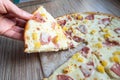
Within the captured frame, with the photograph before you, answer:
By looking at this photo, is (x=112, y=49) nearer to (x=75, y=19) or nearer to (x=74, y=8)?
(x=75, y=19)

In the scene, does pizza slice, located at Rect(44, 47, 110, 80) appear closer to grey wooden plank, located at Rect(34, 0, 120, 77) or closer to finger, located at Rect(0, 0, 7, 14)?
grey wooden plank, located at Rect(34, 0, 120, 77)

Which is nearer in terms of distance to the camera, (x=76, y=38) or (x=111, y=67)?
(x=111, y=67)

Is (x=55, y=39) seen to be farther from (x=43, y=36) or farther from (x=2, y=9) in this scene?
(x=2, y=9)

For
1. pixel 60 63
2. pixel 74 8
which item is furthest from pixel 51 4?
pixel 60 63

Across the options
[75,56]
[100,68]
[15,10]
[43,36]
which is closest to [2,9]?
[15,10]

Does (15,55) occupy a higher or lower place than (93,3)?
lower

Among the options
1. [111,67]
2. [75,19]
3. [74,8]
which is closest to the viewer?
[111,67]

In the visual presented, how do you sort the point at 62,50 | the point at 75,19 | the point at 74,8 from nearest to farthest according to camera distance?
the point at 62,50 < the point at 75,19 < the point at 74,8
